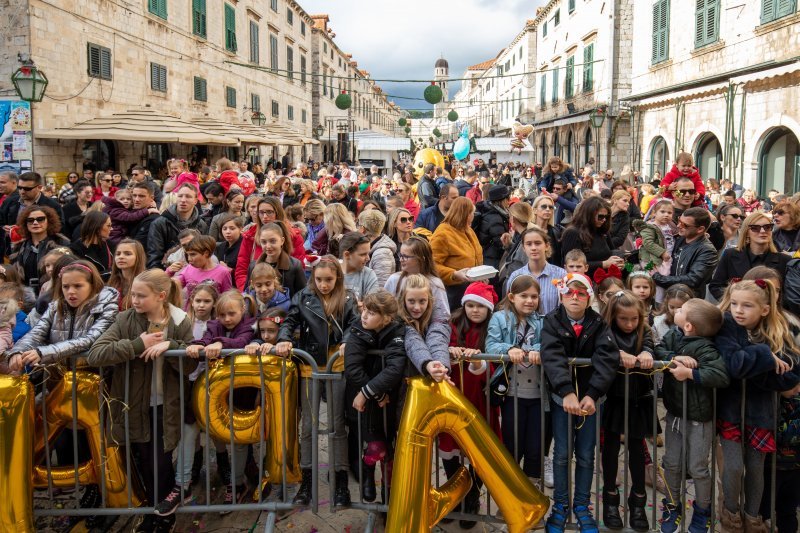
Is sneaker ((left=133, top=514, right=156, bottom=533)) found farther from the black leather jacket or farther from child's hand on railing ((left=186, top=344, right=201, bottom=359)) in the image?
the black leather jacket

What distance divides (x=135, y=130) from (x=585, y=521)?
40.8ft

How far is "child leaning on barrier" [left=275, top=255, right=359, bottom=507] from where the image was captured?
3.94 meters

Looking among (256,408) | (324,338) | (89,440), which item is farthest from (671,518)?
(89,440)

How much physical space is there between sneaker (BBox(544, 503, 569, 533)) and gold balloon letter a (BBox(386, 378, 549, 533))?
8.8 inches

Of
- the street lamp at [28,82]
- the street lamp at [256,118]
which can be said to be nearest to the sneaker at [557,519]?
the street lamp at [28,82]

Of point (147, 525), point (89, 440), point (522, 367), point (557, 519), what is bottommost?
point (147, 525)

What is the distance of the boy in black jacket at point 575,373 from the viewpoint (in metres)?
3.51

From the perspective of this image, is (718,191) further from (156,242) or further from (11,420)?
(11,420)

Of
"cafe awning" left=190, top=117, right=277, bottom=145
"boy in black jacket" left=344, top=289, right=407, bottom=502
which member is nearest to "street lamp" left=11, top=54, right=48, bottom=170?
"cafe awning" left=190, top=117, right=277, bottom=145

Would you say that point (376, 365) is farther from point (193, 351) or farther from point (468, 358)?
point (193, 351)

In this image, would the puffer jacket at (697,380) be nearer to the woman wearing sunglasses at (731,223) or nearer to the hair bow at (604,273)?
the hair bow at (604,273)

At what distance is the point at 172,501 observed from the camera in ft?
12.5

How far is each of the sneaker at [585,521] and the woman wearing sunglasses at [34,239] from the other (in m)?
4.97

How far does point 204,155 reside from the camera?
2133cm
